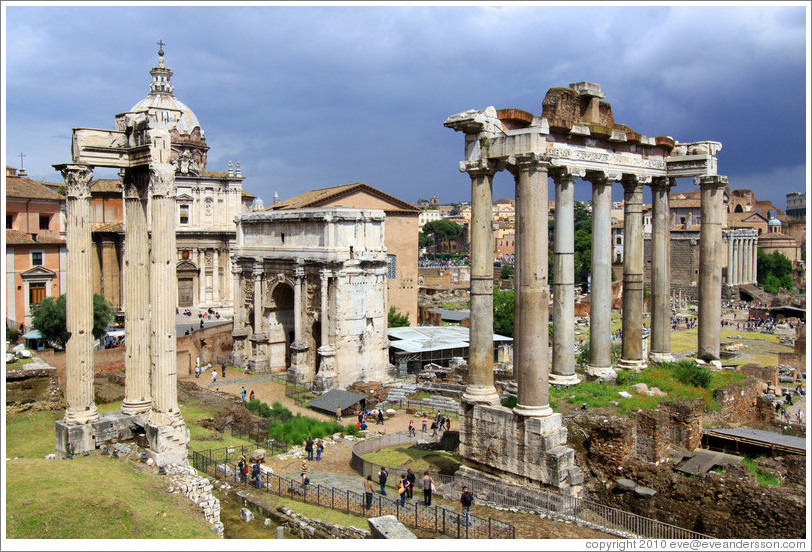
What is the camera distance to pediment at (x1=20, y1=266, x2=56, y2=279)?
3538cm

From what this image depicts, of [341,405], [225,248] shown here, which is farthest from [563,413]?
[225,248]

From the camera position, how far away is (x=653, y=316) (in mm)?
19141

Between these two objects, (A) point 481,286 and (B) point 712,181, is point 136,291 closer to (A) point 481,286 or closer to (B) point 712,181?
(A) point 481,286

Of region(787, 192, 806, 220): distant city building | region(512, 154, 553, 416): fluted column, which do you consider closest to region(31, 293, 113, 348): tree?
region(512, 154, 553, 416): fluted column

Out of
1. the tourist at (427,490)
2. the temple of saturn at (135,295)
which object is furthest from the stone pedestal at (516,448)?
the temple of saturn at (135,295)

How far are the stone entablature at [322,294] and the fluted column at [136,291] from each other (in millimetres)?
14678

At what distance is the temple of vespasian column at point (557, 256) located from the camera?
13727 millimetres

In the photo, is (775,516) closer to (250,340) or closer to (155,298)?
(155,298)

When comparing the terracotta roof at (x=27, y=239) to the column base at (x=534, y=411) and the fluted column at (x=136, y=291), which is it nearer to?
the fluted column at (x=136, y=291)

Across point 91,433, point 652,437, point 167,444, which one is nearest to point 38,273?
point 91,433

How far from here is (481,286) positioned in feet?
48.2

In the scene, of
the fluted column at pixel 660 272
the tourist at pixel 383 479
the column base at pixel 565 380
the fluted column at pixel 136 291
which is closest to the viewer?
the tourist at pixel 383 479

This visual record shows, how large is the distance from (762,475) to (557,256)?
6.18 meters

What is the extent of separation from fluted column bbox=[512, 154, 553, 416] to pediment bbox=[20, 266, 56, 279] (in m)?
30.4
